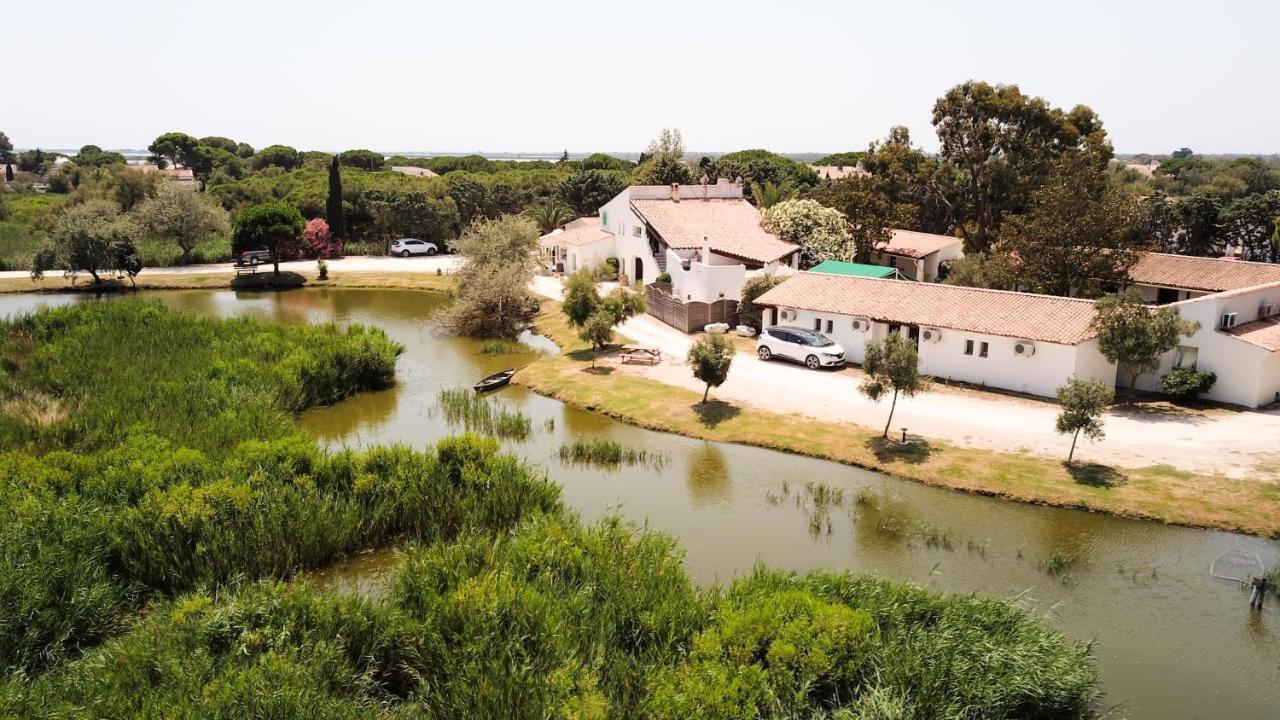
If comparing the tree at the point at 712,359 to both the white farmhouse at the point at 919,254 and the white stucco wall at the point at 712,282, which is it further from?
the white farmhouse at the point at 919,254

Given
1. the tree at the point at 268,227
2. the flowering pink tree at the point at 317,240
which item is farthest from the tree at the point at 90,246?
the flowering pink tree at the point at 317,240

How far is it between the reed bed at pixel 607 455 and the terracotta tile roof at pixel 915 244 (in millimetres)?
27936

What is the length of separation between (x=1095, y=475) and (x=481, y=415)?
61.3ft

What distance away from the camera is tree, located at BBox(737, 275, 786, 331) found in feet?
125

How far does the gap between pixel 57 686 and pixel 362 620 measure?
4.28 m

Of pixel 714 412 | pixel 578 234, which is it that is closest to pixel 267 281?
pixel 578 234

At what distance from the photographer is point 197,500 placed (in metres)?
17.1

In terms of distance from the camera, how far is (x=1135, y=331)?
87.4 ft

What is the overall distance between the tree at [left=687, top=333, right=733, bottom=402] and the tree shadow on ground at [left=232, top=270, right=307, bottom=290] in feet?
123

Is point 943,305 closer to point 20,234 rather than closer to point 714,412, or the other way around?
point 714,412

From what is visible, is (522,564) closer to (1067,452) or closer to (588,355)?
(1067,452)

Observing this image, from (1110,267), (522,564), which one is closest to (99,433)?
(522,564)

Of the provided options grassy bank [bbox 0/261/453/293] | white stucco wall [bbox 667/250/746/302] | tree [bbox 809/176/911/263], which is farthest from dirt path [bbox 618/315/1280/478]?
grassy bank [bbox 0/261/453/293]

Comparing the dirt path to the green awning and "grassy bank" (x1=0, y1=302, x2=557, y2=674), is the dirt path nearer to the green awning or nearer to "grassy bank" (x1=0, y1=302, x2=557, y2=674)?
the green awning
